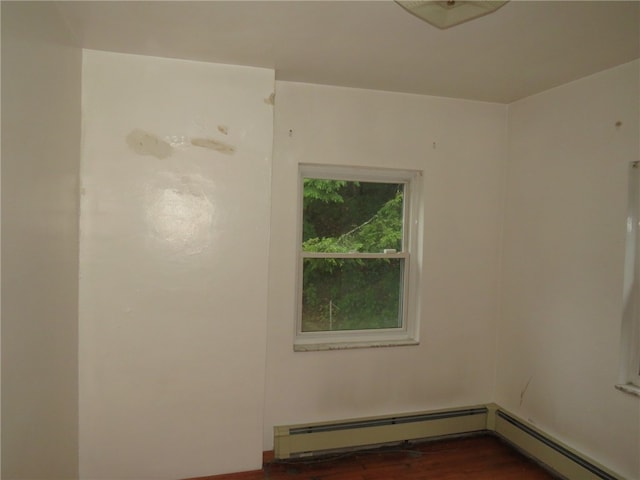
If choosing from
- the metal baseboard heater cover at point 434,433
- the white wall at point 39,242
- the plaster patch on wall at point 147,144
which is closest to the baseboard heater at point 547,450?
the metal baseboard heater cover at point 434,433

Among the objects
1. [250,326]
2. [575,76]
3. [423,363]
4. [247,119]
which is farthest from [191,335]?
[575,76]

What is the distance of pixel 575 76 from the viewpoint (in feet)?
7.87

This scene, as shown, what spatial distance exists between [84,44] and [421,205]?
2.35 metres

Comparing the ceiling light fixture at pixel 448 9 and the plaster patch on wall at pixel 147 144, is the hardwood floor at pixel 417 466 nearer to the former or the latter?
the plaster patch on wall at pixel 147 144

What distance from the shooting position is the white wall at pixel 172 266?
2.23 meters

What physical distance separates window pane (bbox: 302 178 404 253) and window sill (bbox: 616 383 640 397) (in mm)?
1558

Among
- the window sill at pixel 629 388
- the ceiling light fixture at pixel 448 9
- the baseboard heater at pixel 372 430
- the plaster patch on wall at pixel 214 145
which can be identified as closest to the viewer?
the ceiling light fixture at pixel 448 9

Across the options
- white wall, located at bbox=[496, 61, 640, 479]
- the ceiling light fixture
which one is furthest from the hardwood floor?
the ceiling light fixture

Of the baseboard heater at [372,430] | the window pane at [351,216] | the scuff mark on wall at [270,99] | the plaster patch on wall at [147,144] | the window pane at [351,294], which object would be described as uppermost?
the scuff mark on wall at [270,99]

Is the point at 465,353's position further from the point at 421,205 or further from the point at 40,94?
the point at 40,94

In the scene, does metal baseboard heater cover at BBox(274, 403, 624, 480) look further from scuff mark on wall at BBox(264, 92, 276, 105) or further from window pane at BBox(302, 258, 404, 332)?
scuff mark on wall at BBox(264, 92, 276, 105)

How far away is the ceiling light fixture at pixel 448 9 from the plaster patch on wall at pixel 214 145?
4.56 ft

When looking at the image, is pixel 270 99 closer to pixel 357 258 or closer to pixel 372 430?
pixel 357 258

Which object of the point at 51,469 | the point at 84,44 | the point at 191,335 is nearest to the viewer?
the point at 51,469
